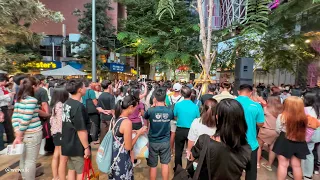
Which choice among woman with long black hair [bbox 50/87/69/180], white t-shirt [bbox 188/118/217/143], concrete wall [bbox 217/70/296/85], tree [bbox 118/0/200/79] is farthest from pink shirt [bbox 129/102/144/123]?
concrete wall [bbox 217/70/296/85]

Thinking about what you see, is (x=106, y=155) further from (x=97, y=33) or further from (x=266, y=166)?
(x=97, y=33)

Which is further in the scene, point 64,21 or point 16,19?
point 64,21

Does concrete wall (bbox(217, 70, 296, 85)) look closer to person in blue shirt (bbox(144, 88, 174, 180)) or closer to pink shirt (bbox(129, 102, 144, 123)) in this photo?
pink shirt (bbox(129, 102, 144, 123))

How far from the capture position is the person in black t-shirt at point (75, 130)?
2.79 meters

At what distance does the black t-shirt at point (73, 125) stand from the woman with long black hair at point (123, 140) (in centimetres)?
54

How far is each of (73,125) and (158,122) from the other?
130 cm

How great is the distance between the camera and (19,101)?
2943 millimetres

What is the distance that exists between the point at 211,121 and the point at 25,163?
9.69ft

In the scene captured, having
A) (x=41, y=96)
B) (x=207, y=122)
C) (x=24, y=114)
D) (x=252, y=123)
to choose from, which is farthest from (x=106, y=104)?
(x=252, y=123)

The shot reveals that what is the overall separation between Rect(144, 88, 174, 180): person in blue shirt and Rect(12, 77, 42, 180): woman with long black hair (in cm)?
174

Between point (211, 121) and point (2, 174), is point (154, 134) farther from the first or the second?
point (2, 174)

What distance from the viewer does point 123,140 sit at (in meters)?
2.58

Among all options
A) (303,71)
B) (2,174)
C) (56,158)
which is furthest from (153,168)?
(303,71)

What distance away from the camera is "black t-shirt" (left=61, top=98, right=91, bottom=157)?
109 inches
